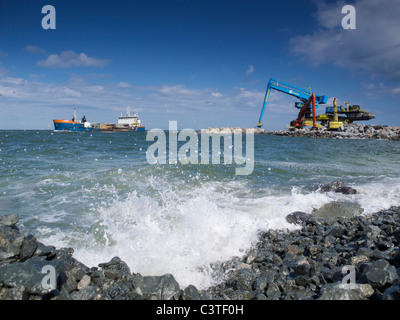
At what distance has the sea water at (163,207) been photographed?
3926 millimetres

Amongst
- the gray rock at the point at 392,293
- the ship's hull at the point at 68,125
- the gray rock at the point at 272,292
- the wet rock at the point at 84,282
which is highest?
the ship's hull at the point at 68,125

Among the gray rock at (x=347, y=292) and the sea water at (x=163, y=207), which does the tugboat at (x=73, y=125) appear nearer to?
the sea water at (x=163, y=207)

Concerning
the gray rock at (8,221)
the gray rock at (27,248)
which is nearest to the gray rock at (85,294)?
the gray rock at (27,248)

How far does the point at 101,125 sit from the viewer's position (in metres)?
70.4

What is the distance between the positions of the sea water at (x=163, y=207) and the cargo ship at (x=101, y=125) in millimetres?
57365

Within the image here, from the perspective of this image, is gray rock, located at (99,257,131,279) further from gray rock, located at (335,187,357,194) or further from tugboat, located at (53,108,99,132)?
tugboat, located at (53,108,99,132)

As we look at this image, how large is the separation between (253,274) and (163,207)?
3390 mm

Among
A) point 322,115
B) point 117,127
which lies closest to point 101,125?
point 117,127

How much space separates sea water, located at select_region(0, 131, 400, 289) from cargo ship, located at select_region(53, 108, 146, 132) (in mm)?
57365

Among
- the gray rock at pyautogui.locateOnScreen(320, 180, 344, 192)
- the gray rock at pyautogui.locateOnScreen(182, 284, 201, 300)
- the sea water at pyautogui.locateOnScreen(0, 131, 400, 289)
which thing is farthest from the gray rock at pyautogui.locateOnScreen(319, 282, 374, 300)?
the gray rock at pyautogui.locateOnScreen(320, 180, 344, 192)

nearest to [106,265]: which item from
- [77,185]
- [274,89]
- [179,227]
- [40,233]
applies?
[179,227]

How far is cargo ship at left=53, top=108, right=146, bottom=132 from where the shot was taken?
202 ft
